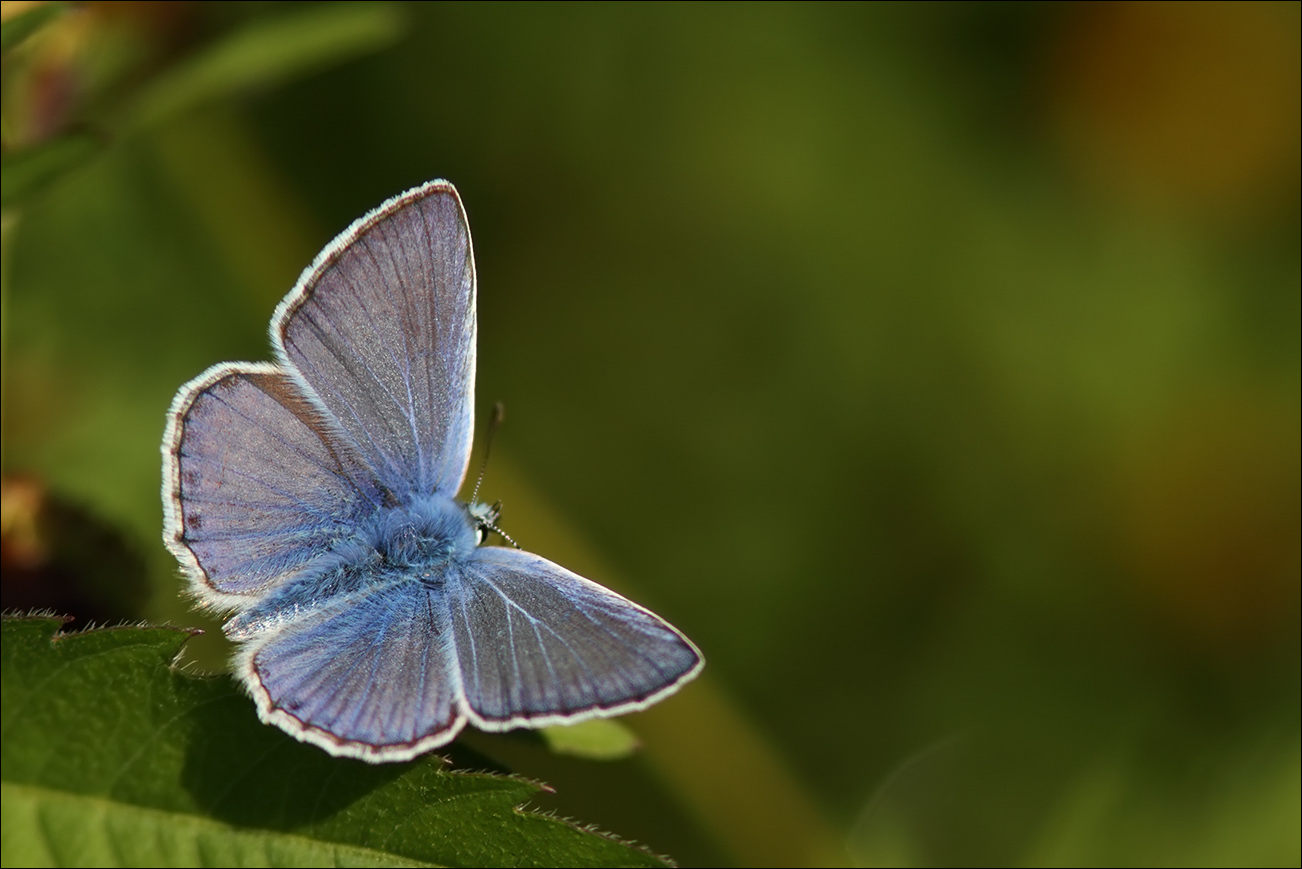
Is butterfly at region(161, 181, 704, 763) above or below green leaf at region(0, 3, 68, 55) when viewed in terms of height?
below

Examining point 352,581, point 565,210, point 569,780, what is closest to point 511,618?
point 352,581

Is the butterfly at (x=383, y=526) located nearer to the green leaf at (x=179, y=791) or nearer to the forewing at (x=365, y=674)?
the forewing at (x=365, y=674)

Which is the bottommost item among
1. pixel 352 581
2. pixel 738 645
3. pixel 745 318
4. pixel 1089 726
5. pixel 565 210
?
pixel 1089 726

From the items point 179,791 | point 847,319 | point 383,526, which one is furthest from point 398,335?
point 847,319

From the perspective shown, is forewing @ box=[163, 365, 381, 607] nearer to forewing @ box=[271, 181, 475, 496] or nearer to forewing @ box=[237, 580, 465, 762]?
forewing @ box=[271, 181, 475, 496]

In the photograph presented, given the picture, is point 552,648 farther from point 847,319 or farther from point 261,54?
point 847,319

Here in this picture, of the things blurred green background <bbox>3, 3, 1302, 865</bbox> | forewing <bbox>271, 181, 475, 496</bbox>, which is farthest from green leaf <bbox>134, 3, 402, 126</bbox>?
blurred green background <bbox>3, 3, 1302, 865</bbox>

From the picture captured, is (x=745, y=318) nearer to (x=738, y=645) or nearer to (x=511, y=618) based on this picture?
(x=738, y=645)
